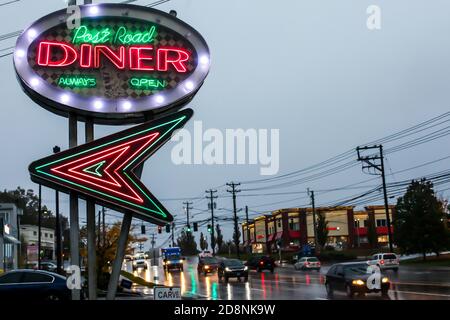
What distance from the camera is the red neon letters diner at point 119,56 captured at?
35.6 feet

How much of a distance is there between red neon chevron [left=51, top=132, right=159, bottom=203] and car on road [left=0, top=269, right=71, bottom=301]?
7.83m

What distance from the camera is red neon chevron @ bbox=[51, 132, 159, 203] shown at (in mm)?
10359

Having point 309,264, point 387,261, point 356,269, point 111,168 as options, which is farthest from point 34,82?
point 309,264

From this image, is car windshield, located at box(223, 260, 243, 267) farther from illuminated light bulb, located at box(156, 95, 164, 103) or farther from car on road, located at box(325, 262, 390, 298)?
illuminated light bulb, located at box(156, 95, 164, 103)

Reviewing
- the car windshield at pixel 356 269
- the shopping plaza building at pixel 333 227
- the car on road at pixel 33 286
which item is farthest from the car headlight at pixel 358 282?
the shopping plaza building at pixel 333 227

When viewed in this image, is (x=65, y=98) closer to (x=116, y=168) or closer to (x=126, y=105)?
(x=126, y=105)

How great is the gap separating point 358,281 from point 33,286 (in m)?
13.0

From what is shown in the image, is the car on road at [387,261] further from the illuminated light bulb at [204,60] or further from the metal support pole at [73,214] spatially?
the metal support pole at [73,214]

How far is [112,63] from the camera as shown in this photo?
1117 cm

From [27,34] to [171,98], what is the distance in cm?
304

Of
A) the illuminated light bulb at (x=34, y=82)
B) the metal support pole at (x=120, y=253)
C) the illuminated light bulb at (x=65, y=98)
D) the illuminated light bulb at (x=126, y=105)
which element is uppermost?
the illuminated light bulb at (x=34, y=82)

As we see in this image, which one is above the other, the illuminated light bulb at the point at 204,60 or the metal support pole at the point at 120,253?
the illuminated light bulb at the point at 204,60
